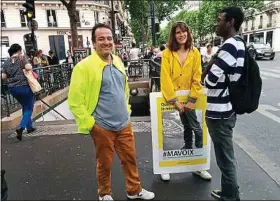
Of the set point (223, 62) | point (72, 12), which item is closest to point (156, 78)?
point (223, 62)

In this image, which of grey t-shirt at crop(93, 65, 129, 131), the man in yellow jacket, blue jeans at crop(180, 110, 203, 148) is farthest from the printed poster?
grey t-shirt at crop(93, 65, 129, 131)

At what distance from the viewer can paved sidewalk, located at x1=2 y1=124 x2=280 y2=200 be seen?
3.71 metres

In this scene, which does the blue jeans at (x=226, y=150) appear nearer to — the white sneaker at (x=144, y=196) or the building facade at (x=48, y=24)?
the white sneaker at (x=144, y=196)

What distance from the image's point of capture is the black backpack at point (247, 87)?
295 cm

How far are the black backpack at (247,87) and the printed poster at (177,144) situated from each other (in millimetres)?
823

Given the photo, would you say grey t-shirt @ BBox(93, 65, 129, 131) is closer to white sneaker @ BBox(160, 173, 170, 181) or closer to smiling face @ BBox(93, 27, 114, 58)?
smiling face @ BBox(93, 27, 114, 58)

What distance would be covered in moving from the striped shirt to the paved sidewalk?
3.58 ft

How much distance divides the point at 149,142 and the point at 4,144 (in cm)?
267

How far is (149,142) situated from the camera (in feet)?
18.6

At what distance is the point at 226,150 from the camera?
318 centimetres

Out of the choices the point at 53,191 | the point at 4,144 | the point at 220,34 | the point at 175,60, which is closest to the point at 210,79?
the point at 220,34

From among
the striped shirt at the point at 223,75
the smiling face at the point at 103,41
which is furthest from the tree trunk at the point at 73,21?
the striped shirt at the point at 223,75

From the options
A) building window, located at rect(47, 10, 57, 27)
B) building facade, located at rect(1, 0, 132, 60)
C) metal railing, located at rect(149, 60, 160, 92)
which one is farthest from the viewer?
building window, located at rect(47, 10, 57, 27)

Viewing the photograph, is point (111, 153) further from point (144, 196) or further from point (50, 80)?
point (50, 80)
